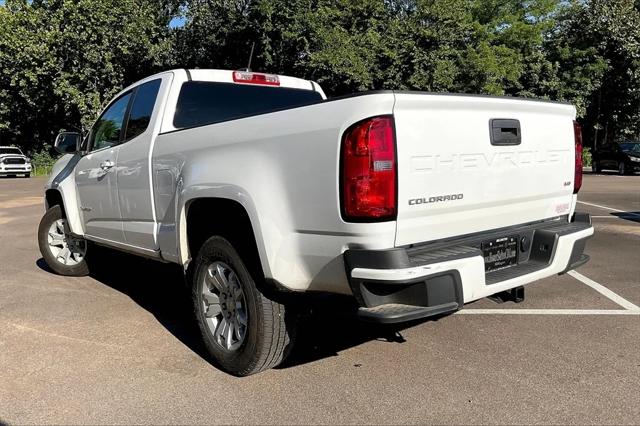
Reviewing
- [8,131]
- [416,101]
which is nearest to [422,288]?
[416,101]

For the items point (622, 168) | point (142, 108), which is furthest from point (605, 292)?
point (622, 168)

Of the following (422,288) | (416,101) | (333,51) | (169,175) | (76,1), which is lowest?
(422,288)

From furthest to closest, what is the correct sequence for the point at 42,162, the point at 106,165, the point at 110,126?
the point at 42,162 → the point at 110,126 → the point at 106,165

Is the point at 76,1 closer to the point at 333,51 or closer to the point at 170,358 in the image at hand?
the point at 333,51

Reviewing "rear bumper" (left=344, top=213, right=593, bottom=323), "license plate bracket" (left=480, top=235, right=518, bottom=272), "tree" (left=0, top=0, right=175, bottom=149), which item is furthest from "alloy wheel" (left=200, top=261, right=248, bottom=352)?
"tree" (left=0, top=0, right=175, bottom=149)

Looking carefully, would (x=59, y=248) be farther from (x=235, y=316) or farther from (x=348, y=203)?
(x=348, y=203)

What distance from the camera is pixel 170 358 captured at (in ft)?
12.8

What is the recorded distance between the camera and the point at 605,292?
17.7ft

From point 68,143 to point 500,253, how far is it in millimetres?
4492

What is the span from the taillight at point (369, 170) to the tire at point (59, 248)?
14.4 feet

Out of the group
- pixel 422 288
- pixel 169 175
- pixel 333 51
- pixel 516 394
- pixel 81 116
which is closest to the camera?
pixel 422 288

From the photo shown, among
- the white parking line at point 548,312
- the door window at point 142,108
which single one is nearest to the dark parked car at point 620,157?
the white parking line at point 548,312

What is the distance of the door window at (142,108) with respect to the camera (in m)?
4.57

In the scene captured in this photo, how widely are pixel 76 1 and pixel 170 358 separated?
93.2 feet
